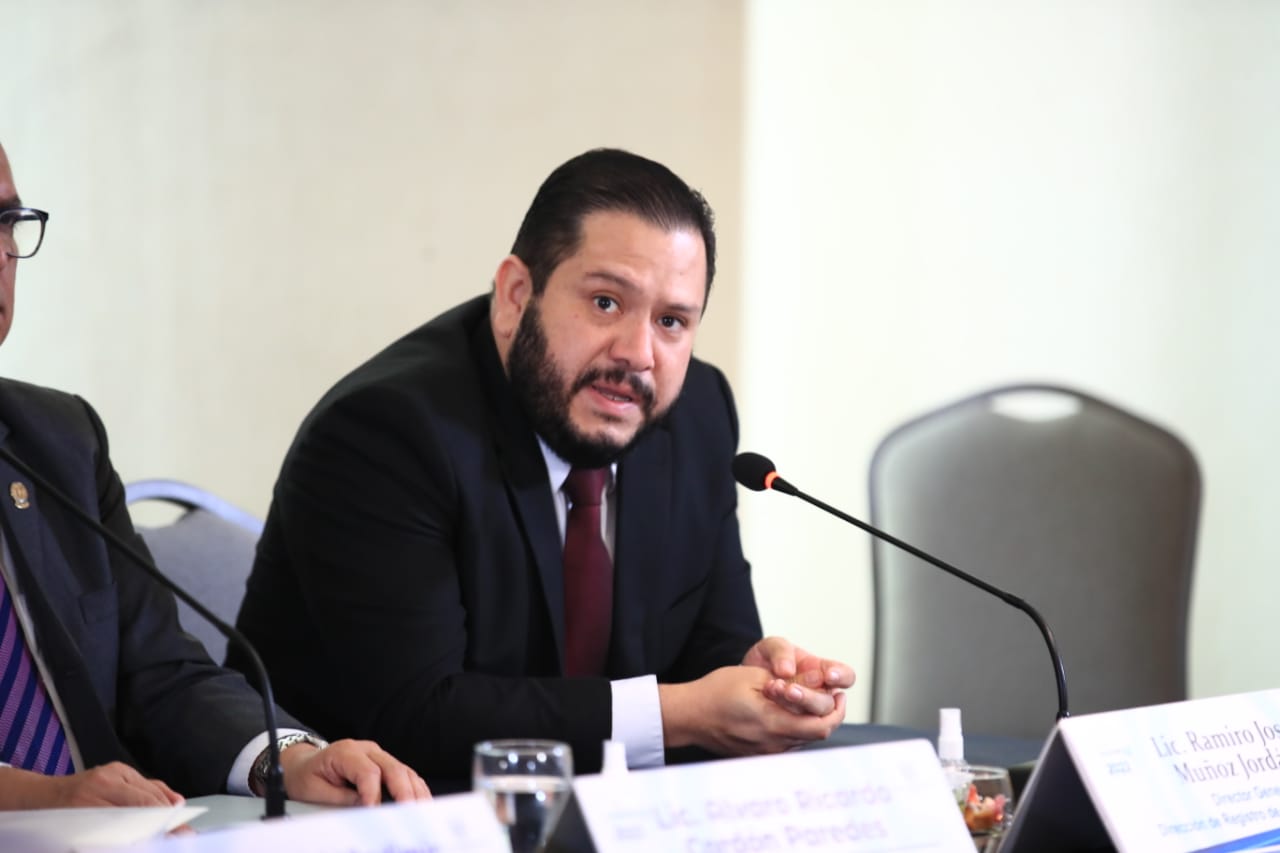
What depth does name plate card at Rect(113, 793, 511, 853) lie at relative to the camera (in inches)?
35.8

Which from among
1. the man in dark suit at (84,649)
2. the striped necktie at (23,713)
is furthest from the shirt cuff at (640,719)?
the striped necktie at (23,713)

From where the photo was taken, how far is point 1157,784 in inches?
48.3

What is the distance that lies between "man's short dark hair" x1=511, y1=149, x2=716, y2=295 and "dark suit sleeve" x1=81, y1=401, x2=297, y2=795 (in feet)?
2.17

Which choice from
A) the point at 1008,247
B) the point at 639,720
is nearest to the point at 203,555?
the point at 639,720

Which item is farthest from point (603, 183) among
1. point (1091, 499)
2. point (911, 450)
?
point (1091, 499)

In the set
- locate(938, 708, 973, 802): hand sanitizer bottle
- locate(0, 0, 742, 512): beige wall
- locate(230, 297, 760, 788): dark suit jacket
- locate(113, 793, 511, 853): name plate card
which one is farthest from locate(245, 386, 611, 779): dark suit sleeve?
locate(0, 0, 742, 512): beige wall

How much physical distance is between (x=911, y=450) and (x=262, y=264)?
5.65 ft

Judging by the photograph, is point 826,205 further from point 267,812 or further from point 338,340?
point 267,812

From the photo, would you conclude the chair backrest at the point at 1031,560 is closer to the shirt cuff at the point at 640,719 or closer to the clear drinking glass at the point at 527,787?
the shirt cuff at the point at 640,719

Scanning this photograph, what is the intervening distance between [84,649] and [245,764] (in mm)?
272

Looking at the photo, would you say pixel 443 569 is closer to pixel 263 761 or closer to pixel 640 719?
pixel 640 719

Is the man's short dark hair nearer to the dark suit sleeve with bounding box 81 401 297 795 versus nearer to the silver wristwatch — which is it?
the dark suit sleeve with bounding box 81 401 297 795

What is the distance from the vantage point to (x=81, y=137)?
3631 mm

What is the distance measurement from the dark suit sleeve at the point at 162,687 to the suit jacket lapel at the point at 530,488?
44 cm
